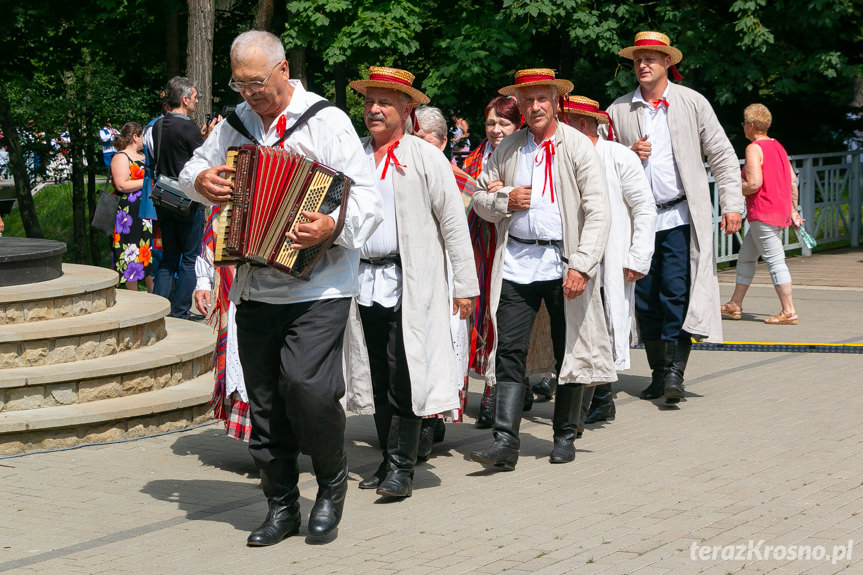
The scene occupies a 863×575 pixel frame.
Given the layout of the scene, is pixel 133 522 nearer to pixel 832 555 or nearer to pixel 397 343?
pixel 397 343

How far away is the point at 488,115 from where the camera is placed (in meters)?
7.84

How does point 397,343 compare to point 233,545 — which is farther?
point 397,343

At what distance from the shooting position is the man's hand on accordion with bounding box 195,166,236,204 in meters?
4.79

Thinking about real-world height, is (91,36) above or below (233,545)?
above

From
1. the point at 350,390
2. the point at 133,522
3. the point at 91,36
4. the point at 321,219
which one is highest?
the point at 91,36

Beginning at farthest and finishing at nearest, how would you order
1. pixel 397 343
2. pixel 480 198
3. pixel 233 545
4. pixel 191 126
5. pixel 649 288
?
pixel 191 126
pixel 649 288
pixel 480 198
pixel 397 343
pixel 233 545

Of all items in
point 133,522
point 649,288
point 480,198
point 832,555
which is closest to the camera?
point 832,555

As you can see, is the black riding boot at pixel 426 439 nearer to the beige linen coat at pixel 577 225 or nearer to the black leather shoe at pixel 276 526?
the beige linen coat at pixel 577 225

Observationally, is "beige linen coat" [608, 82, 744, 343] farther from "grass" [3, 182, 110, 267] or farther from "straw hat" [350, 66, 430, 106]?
"grass" [3, 182, 110, 267]

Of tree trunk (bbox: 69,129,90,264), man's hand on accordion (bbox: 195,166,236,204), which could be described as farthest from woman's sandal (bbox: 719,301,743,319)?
tree trunk (bbox: 69,129,90,264)

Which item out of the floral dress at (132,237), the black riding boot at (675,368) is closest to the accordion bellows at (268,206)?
the black riding boot at (675,368)

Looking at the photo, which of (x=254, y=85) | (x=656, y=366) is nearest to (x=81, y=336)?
(x=254, y=85)

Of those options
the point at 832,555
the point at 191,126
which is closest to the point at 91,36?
the point at 191,126

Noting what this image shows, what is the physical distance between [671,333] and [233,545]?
400cm
